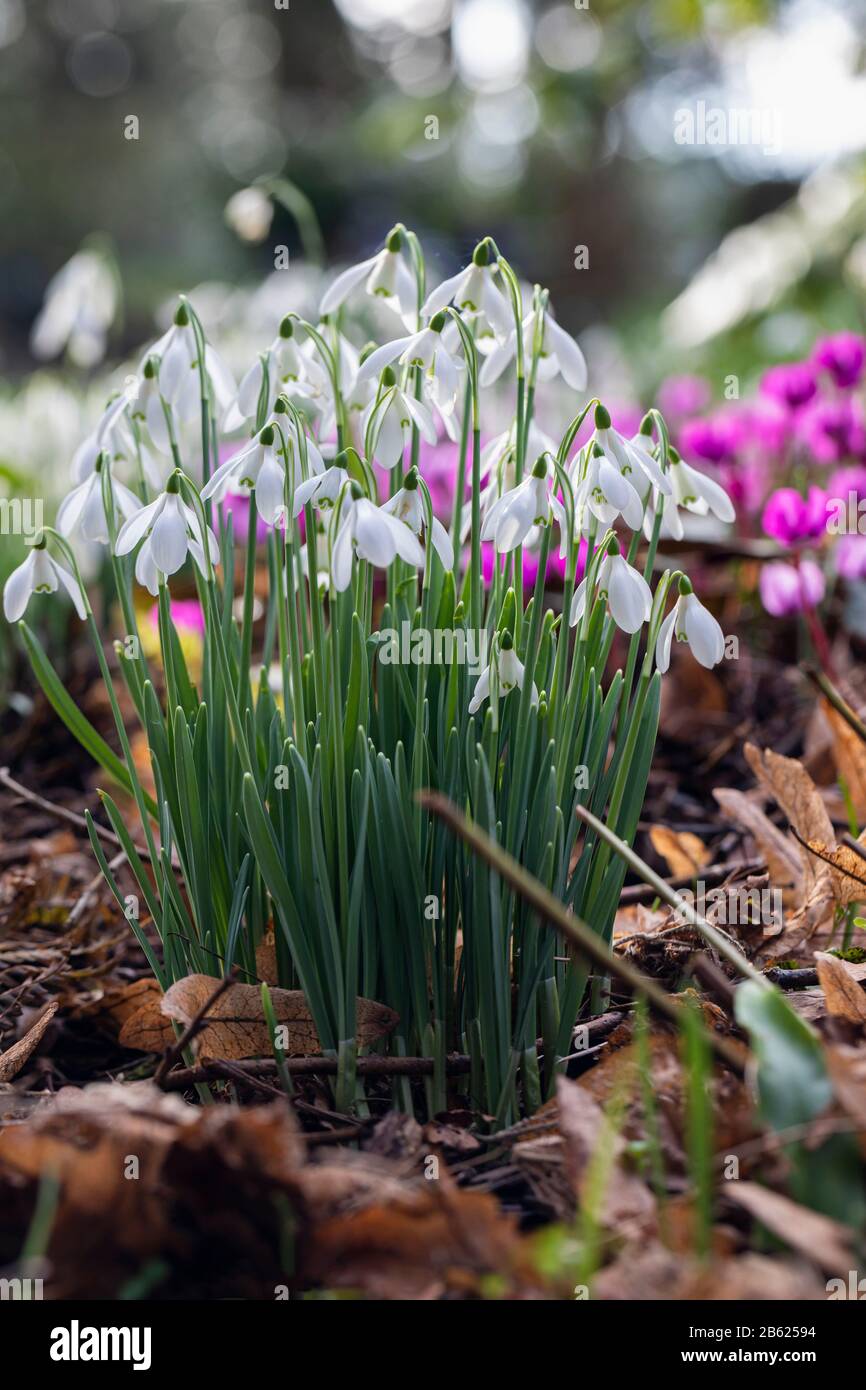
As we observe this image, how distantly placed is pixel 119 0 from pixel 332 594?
2351 cm

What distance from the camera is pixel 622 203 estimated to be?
13.8m

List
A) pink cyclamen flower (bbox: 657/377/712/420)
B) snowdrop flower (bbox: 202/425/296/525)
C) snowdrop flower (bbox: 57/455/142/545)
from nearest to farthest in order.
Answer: snowdrop flower (bbox: 202/425/296/525) < snowdrop flower (bbox: 57/455/142/545) < pink cyclamen flower (bbox: 657/377/712/420)

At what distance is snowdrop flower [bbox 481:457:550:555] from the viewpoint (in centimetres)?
99

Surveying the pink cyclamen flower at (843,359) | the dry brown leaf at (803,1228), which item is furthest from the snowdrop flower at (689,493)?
the pink cyclamen flower at (843,359)

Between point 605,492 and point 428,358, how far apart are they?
0.71 ft

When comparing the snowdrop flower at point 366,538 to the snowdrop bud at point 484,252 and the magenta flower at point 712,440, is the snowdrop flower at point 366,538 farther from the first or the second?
the magenta flower at point 712,440

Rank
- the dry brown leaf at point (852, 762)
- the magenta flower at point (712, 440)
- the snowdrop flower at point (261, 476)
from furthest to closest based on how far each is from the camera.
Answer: the magenta flower at point (712, 440) < the dry brown leaf at point (852, 762) < the snowdrop flower at point (261, 476)

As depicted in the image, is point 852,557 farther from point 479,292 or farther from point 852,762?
point 479,292

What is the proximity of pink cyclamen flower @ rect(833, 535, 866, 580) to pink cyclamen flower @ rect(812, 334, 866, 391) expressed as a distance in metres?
0.43

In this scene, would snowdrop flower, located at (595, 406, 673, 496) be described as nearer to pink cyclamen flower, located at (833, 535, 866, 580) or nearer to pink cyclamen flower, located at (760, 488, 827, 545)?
pink cyclamen flower, located at (760, 488, 827, 545)

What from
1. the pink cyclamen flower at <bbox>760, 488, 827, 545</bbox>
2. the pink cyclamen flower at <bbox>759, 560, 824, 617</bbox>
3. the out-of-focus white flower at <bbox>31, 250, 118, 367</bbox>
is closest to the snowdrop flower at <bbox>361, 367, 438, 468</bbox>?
the pink cyclamen flower at <bbox>760, 488, 827, 545</bbox>

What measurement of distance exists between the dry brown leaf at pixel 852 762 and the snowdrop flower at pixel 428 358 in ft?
2.79

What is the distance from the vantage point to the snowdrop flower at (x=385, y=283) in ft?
3.84
